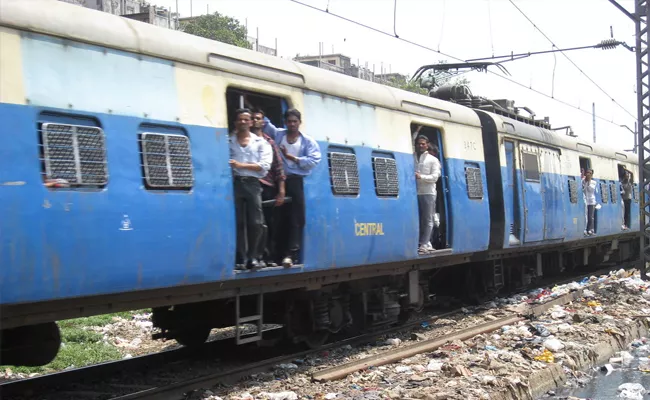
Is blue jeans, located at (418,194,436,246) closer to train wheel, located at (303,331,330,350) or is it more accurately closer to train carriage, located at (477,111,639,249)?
train wheel, located at (303,331,330,350)

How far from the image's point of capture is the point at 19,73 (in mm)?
4852

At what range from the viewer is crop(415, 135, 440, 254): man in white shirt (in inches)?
381

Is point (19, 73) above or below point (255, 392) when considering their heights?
above

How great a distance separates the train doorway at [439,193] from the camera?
408 inches

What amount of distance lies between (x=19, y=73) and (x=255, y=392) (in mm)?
3406

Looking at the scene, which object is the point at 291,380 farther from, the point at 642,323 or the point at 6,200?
the point at 642,323

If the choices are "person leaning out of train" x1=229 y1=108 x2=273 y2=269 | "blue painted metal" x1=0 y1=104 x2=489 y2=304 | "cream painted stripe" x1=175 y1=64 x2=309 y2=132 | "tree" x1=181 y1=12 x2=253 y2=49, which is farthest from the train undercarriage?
"tree" x1=181 y1=12 x2=253 y2=49

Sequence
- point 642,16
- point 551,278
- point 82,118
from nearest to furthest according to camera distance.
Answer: point 82,118 < point 642,16 < point 551,278

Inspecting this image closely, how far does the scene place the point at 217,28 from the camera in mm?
61094

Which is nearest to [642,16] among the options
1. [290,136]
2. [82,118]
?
[290,136]

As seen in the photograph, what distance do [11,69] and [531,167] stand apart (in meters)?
10.6

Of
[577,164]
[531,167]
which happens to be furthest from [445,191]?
[577,164]

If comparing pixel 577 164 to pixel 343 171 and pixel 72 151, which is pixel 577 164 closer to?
pixel 343 171

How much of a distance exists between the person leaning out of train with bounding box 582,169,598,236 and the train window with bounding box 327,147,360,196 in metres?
10.2
